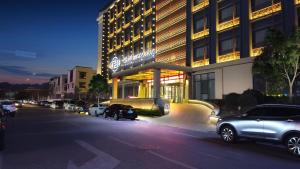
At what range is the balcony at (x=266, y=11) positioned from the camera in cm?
2912

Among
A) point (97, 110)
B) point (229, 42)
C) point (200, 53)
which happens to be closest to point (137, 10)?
point (200, 53)

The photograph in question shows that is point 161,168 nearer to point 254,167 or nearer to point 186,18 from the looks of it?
point 254,167

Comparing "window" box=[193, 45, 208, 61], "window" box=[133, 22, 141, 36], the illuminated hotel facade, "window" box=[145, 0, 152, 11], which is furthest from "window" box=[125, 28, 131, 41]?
"window" box=[193, 45, 208, 61]

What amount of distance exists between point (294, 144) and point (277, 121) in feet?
3.33

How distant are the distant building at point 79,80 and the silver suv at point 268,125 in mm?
104739

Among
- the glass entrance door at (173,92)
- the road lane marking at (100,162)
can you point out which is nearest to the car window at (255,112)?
the road lane marking at (100,162)

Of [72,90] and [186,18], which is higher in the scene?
[186,18]

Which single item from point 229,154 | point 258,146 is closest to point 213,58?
point 258,146

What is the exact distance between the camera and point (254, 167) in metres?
7.82

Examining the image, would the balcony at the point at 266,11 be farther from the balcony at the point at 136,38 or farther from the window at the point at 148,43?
the balcony at the point at 136,38

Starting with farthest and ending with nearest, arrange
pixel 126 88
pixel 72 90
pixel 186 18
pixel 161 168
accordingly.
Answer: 1. pixel 72 90
2. pixel 126 88
3. pixel 186 18
4. pixel 161 168

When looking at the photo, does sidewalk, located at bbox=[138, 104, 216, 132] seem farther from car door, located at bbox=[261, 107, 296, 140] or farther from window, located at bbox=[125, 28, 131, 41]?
window, located at bbox=[125, 28, 131, 41]

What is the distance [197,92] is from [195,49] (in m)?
6.40

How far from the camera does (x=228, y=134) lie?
1250 cm
